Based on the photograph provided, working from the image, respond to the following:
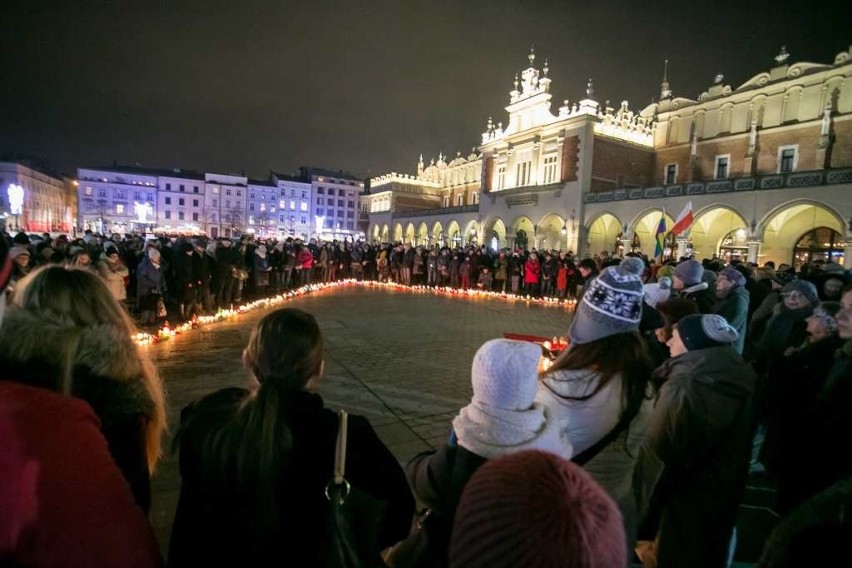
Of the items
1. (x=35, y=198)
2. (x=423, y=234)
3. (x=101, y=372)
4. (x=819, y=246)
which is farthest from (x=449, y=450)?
(x=35, y=198)

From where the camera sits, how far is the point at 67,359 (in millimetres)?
1615

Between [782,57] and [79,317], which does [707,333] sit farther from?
[782,57]

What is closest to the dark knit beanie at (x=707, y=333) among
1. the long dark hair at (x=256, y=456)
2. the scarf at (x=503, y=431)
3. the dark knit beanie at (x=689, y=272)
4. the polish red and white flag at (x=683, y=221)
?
the scarf at (x=503, y=431)

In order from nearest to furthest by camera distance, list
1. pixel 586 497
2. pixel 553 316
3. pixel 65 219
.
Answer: pixel 586 497 < pixel 553 316 < pixel 65 219

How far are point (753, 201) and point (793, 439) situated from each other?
25.6 m

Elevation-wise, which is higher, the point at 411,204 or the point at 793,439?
the point at 411,204

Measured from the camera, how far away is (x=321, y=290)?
17.8m

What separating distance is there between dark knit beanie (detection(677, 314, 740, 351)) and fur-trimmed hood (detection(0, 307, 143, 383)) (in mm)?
2896

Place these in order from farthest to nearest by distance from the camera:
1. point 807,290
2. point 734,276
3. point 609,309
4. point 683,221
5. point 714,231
A: point 714,231 < point 683,221 < point 734,276 < point 807,290 < point 609,309

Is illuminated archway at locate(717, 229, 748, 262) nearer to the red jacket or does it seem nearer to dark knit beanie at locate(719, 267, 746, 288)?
dark knit beanie at locate(719, 267, 746, 288)

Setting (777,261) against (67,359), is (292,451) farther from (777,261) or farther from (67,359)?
(777,261)

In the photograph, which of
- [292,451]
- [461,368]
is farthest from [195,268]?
[292,451]

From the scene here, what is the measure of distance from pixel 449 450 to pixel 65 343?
4.75 feet

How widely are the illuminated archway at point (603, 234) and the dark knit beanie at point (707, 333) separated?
109ft
